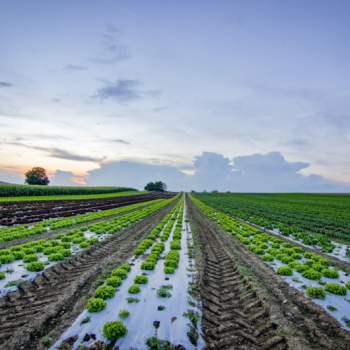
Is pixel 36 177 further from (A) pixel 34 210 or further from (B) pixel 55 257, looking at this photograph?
(B) pixel 55 257

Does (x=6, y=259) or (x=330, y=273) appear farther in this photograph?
(x=6, y=259)

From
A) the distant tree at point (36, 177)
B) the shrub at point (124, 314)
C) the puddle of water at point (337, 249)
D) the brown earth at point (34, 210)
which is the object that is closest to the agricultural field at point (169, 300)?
the shrub at point (124, 314)

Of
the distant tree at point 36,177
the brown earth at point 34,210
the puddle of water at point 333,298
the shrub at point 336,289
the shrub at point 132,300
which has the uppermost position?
the distant tree at point 36,177

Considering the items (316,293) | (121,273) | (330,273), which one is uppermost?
(330,273)

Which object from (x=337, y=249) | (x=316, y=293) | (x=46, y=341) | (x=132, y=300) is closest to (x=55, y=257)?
(x=132, y=300)

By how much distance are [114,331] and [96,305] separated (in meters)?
1.60

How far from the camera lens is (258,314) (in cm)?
748

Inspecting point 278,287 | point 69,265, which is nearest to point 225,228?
point 278,287

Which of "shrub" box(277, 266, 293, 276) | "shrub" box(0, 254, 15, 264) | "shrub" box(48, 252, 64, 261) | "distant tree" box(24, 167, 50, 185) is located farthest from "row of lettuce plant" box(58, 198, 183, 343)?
"distant tree" box(24, 167, 50, 185)

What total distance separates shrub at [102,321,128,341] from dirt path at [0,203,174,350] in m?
1.54

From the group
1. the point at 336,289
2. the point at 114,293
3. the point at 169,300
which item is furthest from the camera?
the point at 336,289

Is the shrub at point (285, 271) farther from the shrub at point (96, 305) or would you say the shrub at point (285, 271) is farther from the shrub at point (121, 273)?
the shrub at point (96, 305)

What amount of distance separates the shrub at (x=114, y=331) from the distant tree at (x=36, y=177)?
147501 mm

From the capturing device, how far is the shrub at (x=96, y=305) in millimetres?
7215
